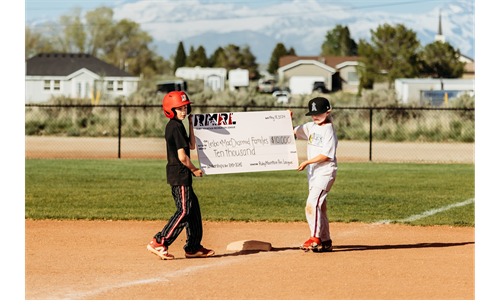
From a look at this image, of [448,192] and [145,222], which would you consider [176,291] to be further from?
[448,192]

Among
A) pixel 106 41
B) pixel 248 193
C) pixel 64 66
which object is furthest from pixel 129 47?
pixel 248 193

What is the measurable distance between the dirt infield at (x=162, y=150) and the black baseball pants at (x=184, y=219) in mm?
13927

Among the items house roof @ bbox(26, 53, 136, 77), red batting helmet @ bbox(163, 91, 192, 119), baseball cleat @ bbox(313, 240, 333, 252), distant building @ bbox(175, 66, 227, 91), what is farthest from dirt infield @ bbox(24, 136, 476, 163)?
distant building @ bbox(175, 66, 227, 91)

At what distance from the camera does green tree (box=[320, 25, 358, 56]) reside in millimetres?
125312

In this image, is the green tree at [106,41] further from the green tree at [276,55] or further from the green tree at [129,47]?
the green tree at [276,55]

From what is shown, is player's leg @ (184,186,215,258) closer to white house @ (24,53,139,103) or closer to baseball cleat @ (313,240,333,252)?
baseball cleat @ (313,240,333,252)

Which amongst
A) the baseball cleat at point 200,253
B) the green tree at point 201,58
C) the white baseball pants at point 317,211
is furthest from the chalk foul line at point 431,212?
the green tree at point 201,58

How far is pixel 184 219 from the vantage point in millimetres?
6910

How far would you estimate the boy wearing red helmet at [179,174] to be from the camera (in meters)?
6.76

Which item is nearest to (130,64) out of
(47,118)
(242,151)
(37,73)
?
(37,73)

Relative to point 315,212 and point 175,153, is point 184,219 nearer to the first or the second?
point 175,153

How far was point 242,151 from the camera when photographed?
7.48 meters

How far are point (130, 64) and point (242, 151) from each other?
84.4 m

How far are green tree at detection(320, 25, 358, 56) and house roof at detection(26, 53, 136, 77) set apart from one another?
247ft
